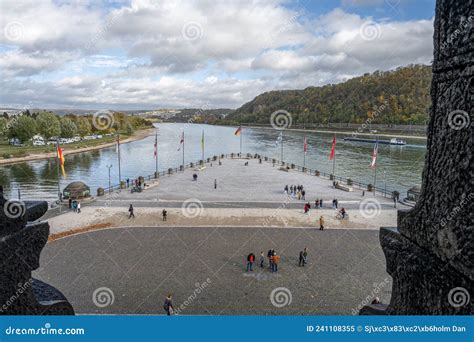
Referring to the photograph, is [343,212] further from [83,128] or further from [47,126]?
[83,128]

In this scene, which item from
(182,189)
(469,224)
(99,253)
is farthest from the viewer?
(182,189)

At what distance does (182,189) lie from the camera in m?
28.2

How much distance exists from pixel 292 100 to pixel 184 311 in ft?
496

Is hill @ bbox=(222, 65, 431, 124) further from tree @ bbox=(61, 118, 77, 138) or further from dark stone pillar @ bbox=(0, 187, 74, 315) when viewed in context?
dark stone pillar @ bbox=(0, 187, 74, 315)

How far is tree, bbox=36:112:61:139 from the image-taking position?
7406 cm

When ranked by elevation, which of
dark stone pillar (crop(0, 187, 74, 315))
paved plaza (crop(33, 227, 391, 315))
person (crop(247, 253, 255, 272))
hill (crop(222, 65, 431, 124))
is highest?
hill (crop(222, 65, 431, 124))

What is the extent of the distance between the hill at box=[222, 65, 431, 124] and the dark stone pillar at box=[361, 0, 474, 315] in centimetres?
9586

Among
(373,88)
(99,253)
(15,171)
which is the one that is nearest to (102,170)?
(15,171)

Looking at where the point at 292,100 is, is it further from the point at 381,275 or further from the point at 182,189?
the point at 381,275

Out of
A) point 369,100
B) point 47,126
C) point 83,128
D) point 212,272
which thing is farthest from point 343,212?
point 369,100

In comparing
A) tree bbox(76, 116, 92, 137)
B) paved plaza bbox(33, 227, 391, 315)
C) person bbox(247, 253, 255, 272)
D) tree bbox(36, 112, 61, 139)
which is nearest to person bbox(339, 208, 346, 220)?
paved plaza bbox(33, 227, 391, 315)

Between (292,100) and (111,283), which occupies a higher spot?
(292,100)

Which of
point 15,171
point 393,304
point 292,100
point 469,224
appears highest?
point 292,100

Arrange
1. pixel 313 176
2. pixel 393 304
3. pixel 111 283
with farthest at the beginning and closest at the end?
pixel 313 176
pixel 111 283
pixel 393 304
